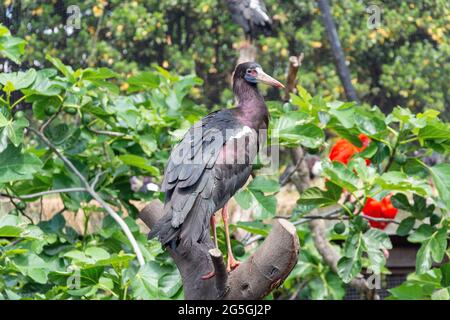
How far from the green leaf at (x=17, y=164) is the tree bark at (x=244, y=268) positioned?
2.78ft

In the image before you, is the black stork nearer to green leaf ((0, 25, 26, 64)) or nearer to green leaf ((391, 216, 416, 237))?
green leaf ((0, 25, 26, 64))

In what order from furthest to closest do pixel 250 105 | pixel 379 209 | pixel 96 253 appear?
pixel 379 209
pixel 96 253
pixel 250 105

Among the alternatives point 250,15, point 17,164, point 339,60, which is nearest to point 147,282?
point 17,164

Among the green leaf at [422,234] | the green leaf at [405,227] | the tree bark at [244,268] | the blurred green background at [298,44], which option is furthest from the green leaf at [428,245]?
the blurred green background at [298,44]

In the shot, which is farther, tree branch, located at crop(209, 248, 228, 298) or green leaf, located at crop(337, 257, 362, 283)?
green leaf, located at crop(337, 257, 362, 283)

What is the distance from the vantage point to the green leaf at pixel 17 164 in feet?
8.34

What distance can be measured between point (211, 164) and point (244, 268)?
0.25 m

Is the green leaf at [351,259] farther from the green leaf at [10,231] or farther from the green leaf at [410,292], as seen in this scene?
the green leaf at [10,231]

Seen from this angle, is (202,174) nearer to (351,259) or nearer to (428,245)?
(351,259)

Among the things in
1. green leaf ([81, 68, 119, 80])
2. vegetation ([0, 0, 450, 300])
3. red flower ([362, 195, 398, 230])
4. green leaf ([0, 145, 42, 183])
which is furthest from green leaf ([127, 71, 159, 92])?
red flower ([362, 195, 398, 230])

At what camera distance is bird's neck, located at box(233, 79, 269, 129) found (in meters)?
2.06

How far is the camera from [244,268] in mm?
1741
